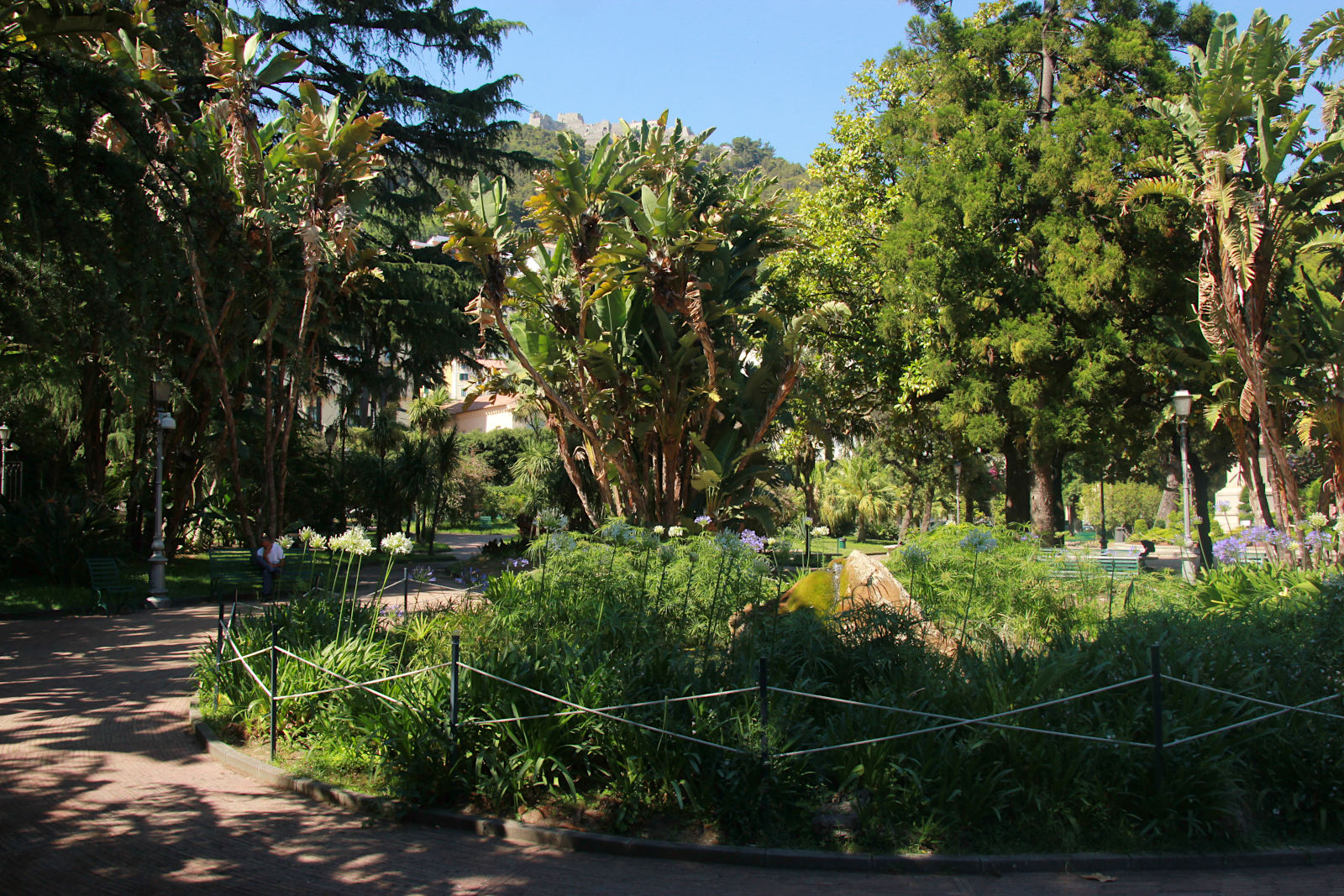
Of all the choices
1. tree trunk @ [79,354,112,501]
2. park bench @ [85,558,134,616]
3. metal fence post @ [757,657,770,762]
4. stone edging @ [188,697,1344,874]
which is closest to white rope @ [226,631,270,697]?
stone edging @ [188,697,1344,874]

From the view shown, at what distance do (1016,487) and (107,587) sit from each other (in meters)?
20.2

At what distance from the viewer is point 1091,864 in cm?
501

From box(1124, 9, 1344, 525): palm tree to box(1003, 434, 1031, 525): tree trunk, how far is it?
5689mm

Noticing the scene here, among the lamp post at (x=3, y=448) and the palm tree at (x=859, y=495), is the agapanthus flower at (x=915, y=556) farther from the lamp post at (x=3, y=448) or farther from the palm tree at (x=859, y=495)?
the palm tree at (x=859, y=495)

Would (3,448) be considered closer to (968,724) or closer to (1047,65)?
(968,724)

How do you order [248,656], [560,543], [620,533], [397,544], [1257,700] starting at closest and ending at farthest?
1. [1257,700]
2. [248,656]
3. [397,544]
4. [560,543]
5. [620,533]

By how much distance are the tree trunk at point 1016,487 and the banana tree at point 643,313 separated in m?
8.01

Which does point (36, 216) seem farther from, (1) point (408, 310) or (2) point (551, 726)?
(1) point (408, 310)

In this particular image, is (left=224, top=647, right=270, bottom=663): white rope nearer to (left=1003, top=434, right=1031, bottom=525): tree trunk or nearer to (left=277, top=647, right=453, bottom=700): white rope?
(left=277, top=647, right=453, bottom=700): white rope

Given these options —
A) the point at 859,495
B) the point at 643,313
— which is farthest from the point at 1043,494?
the point at 859,495

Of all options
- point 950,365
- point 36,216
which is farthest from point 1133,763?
point 950,365

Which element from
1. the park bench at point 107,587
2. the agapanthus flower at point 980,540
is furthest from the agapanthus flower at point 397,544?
the park bench at point 107,587

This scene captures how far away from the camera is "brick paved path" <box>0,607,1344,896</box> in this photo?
15.8ft

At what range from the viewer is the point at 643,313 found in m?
17.1
